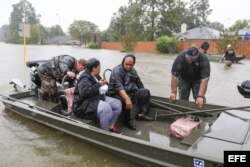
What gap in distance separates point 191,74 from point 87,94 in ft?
7.43

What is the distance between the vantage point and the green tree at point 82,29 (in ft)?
259

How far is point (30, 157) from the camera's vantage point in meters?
5.00

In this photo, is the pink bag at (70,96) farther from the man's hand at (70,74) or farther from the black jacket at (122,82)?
the black jacket at (122,82)

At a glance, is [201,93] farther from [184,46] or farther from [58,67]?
[184,46]

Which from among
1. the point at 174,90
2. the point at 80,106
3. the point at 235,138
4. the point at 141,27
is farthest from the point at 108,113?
the point at 141,27

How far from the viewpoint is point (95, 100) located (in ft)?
17.7

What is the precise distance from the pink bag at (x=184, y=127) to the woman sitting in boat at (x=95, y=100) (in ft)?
3.28

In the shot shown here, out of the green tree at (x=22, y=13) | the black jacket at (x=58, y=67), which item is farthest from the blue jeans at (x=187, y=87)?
the green tree at (x=22, y=13)

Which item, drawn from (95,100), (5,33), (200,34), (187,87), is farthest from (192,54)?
(5,33)

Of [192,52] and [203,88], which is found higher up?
[192,52]

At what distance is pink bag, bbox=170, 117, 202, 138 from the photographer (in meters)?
5.21

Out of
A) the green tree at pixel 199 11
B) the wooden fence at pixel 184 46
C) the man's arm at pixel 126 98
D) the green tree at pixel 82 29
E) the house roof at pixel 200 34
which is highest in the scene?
the green tree at pixel 199 11

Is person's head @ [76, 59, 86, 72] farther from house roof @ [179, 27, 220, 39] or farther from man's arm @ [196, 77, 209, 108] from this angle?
house roof @ [179, 27, 220, 39]

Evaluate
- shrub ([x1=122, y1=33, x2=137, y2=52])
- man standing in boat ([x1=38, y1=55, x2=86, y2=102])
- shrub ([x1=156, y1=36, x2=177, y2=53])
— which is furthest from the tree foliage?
man standing in boat ([x1=38, y1=55, x2=86, y2=102])
